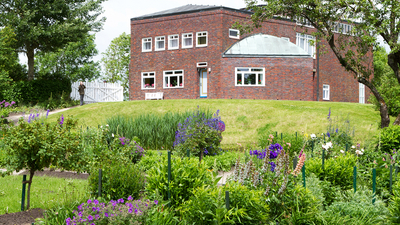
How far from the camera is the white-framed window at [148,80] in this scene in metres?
26.9

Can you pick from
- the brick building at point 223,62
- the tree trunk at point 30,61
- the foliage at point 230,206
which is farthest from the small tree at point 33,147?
the tree trunk at point 30,61

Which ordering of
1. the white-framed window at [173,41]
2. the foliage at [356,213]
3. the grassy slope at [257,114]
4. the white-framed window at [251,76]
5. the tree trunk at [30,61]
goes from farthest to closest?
the tree trunk at [30,61], the white-framed window at [173,41], the white-framed window at [251,76], the grassy slope at [257,114], the foliage at [356,213]

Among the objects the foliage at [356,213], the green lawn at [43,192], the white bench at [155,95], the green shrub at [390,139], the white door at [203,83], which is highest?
the white door at [203,83]

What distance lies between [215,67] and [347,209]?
2060cm

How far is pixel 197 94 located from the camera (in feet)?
82.6

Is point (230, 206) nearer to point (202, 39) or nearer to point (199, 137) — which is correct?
point (199, 137)

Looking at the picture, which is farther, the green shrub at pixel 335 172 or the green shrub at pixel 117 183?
the green shrub at pixel 335 172

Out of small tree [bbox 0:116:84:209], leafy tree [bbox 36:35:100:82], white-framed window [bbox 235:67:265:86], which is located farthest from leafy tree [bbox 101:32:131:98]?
small tree [bbox 0:116:84:209]

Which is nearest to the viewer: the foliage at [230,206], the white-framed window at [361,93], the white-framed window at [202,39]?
the foliage at [230,206]

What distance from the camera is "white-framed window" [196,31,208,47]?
24969 mm

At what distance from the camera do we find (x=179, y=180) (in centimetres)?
463

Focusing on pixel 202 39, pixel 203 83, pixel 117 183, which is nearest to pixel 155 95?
pixel 203 83

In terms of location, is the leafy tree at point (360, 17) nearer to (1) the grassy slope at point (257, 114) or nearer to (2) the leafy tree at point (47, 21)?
(1) the grassy slope at point (257, 114)

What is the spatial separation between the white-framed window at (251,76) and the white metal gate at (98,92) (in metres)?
12.2
